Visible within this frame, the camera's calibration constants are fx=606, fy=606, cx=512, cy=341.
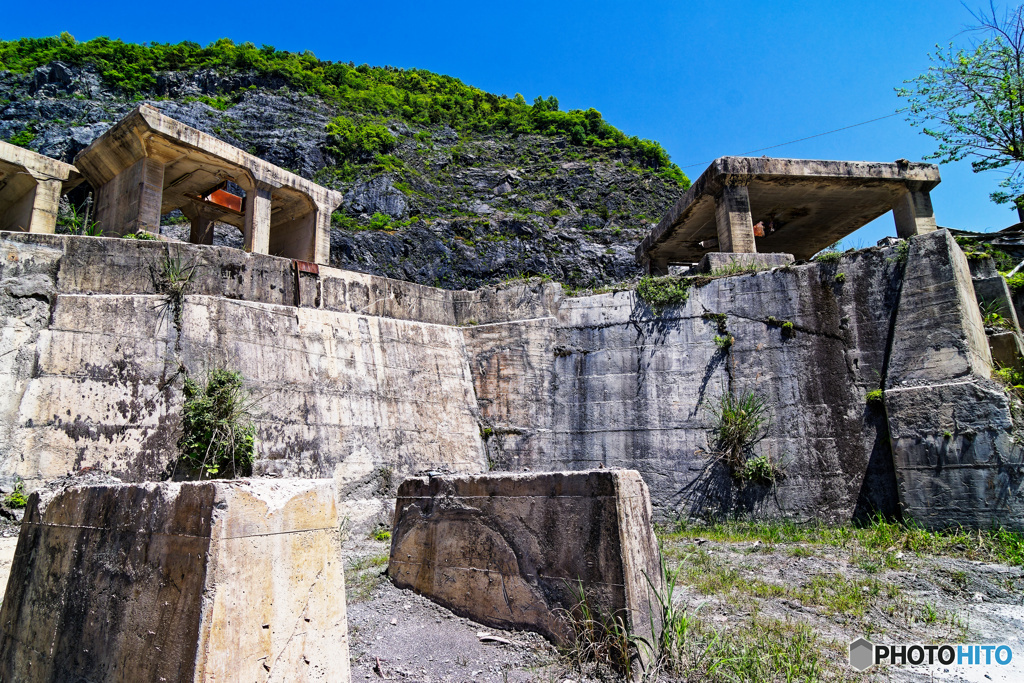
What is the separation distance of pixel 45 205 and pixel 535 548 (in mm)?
11411

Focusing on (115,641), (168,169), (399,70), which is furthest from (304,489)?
(399,70)

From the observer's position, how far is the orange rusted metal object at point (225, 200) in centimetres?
1322

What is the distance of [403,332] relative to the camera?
8164 mm

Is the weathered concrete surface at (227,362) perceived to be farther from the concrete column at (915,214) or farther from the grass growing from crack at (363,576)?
the concrete column at (915,214)

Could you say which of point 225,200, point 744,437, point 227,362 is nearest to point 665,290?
point 744,437

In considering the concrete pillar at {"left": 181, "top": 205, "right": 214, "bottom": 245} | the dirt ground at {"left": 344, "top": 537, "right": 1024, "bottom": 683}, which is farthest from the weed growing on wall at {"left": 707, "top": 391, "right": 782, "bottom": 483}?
the concrete pillar at {"left": 181, "top": 205, "right": 214, "bottom": 245}

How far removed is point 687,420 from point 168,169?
1008cm

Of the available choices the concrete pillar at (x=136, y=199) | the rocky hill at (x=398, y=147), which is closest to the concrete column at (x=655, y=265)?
the rocky hill at (x=398, y=147)

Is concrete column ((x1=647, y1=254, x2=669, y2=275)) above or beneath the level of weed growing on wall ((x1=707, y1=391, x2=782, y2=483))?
above

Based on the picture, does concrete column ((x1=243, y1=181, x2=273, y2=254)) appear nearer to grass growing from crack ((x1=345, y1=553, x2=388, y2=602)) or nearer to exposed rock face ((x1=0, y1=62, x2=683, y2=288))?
grass growing from crack ((x1=345, y1=553, x2=388, y2=602))

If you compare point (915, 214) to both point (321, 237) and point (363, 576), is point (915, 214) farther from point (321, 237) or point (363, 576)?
point (321, 237)

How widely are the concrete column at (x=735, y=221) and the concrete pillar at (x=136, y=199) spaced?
9.12 meters

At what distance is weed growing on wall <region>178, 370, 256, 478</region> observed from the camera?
6039 mm

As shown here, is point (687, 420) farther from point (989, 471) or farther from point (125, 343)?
point (125, 343)
